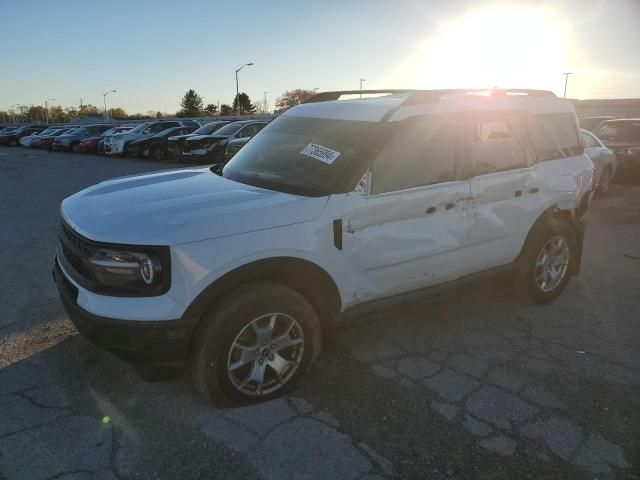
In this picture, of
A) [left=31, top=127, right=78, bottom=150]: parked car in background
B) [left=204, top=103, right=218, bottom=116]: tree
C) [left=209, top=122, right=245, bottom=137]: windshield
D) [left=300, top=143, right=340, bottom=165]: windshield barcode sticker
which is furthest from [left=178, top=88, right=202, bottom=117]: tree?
[left=300, top=143, right=340, bottom=165]: windshield barcode sticker

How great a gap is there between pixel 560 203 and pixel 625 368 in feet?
5.27

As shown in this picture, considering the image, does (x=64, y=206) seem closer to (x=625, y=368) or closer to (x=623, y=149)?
(x=625, y=368)

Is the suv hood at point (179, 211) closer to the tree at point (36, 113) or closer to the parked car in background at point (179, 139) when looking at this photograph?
the parked car in background at point (179, 139)

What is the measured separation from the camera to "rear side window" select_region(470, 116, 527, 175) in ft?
12.8

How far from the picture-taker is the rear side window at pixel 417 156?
337 cm

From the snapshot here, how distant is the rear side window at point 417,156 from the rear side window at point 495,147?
9.4 inches

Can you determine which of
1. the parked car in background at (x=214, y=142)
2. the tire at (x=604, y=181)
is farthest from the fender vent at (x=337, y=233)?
the parked car in background at (x=214, y=142)

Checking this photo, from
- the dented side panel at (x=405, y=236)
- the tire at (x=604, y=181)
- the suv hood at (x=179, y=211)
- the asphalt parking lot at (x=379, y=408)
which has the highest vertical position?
the suv hood at (x=179, y=211)

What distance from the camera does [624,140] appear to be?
12.2 m

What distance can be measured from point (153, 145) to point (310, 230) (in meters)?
20.4

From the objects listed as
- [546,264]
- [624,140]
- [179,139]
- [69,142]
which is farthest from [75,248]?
[69,142]

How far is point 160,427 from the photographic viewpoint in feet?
9.29

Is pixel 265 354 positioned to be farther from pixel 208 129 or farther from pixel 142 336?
pixel 208 129

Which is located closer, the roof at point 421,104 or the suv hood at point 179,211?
the suv hood at point 179,211
